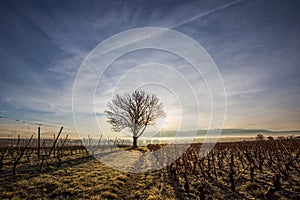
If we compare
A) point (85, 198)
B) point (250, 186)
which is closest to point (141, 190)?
point (85, 198)

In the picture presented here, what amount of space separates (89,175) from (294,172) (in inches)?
580

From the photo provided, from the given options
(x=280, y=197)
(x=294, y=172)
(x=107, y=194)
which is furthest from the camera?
(x=294, y=172)

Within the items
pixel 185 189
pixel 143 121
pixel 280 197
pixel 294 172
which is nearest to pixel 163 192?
pixel 185 189

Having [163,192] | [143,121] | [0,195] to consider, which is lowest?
[163,192]

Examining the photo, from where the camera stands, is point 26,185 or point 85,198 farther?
point 26,185

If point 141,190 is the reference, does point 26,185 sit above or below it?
above

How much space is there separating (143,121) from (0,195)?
3282 centimetres

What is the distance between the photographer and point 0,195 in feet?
26.8

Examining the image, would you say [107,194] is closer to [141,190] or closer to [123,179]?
[141,190]

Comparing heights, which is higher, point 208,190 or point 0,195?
point 0,195

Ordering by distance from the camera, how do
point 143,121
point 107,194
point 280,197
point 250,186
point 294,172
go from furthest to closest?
point 143,121
point 294,172
point 250,186
point 107,194
point 280,197

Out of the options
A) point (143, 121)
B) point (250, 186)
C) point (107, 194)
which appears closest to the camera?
point (107, 194)

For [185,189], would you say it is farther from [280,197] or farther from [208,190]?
[280,197]

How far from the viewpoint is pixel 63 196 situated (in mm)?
8469
